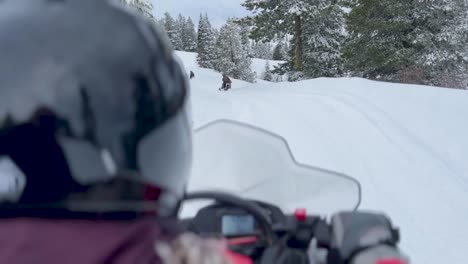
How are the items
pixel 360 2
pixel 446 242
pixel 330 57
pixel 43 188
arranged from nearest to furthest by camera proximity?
pixel 43 188 < pixel 446 242 < pixel 360 2 < pixel 330 57

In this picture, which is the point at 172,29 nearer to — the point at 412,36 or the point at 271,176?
the point at 412,36

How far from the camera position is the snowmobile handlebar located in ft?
4.50

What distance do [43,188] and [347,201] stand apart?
47.9 inches

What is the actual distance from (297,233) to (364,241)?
13.6 inches

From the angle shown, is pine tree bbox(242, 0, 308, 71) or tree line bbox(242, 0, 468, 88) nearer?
tree line bbox(242, 0, 468, 88)

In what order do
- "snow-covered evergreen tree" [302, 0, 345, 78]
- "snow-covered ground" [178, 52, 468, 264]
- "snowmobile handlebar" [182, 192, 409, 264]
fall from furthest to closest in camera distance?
"snow-covered evergreen tree" [302, 0, 345, 78] → "snow-covered ground" [178, 52, 468, 264] → "snowmobile handlebar" [182, 192, 409, 264]

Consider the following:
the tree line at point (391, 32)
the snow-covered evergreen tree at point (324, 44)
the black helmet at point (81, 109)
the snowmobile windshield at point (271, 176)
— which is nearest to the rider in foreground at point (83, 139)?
the black helmet at point (81, 109)

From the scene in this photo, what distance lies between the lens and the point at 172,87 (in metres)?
1.31

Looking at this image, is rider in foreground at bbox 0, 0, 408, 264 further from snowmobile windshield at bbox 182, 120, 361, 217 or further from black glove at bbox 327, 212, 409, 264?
snowmobile windshield at bbox 182, 120, 361, 217

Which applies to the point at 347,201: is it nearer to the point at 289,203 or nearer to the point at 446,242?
the point at 289,203

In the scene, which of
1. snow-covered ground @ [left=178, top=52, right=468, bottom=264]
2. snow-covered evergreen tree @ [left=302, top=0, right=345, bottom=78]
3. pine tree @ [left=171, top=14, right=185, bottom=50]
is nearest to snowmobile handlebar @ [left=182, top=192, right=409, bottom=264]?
snow-covered ground @ [left=178, top=52, right=468, bottom=264]

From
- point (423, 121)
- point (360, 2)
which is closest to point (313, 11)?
point (360, 2)

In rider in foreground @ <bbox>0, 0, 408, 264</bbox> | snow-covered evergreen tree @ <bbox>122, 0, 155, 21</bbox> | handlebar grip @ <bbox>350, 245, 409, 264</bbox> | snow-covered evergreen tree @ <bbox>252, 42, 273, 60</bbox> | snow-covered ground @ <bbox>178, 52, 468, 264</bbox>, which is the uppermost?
snow-covered evergreen tree @ <bbox>122, 0, 155, 21</bbox>

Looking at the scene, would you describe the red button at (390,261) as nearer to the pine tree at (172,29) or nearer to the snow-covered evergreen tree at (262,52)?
the pine tree at (172,29)
